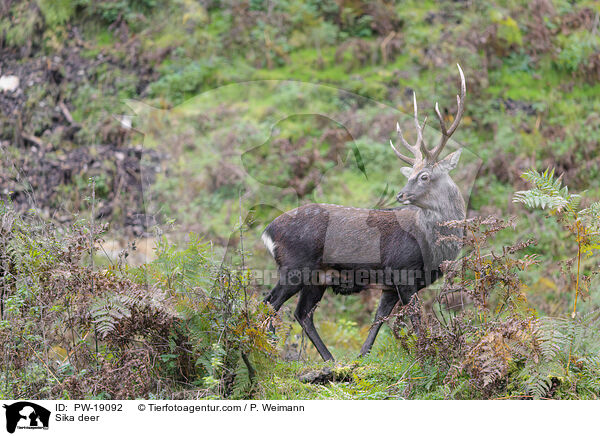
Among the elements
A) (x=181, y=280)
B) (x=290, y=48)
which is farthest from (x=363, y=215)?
(x=290, y=48)

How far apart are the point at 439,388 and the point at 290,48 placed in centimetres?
950

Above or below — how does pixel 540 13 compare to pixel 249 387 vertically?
above

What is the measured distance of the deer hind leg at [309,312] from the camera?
6.44 metres

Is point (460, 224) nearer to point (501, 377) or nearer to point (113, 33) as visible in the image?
point (501, 377)

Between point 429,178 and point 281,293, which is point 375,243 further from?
point 281,293

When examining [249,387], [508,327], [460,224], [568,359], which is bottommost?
→ [249,387]

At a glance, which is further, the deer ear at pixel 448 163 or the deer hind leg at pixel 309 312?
the deer hind leg at pixel 309 312

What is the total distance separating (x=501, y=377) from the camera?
4590 millimetres

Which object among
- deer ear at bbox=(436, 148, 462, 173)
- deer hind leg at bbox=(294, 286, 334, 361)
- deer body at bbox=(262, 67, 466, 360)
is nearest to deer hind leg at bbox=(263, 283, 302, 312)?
deer body at bbox=(262, 67, 466, 360)
